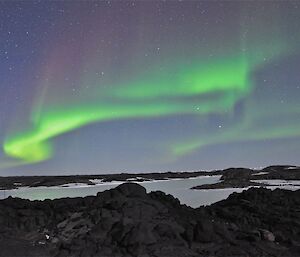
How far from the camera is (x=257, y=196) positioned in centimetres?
2906

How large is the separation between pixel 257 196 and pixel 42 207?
49.8 feet

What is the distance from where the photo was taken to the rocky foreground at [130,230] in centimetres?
1681

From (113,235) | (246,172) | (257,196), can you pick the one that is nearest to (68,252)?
(113,235)

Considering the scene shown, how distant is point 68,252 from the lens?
1661 cm

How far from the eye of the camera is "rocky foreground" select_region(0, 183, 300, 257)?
55.2 feet

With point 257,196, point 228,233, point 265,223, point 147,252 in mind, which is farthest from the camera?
point 257,196

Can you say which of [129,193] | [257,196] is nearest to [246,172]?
[257,196]

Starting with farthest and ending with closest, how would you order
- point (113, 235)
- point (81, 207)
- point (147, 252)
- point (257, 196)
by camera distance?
point (257, 196)
point (81, 207)
point (113, 235)
point (147, 252)

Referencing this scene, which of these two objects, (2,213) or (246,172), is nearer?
(2,213)

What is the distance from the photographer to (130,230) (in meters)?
17.6

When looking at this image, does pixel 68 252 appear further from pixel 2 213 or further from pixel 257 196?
pixel 257 196

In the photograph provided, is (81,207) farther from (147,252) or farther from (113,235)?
(147,252)

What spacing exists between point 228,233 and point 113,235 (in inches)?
209

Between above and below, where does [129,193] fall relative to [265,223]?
above
